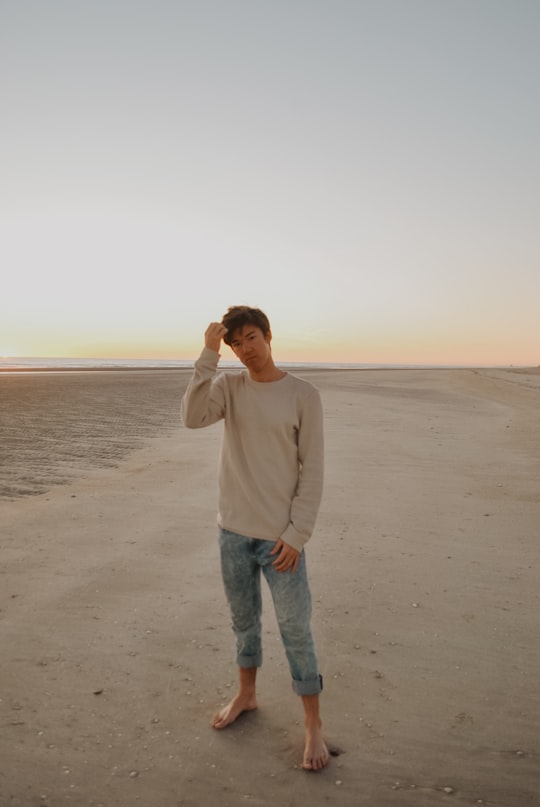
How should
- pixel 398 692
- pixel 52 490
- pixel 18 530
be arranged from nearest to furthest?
pixel 398 692 < pixel 18 530 < pixel 52 490

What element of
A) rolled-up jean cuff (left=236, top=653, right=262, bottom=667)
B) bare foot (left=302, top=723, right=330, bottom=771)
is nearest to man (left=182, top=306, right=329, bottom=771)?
bare foot (left=302, top=723, right=330, bottom=771)

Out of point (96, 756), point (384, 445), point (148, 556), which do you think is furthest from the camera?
point (384, 445)

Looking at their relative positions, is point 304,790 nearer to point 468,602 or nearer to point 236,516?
point 236,516

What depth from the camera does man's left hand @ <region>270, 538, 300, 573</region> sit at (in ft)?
9.21

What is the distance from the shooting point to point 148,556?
542 cm

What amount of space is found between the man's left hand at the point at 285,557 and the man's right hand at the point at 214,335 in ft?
3.37

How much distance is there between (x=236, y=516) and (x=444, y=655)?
6.12 feet

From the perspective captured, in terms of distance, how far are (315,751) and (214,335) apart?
6.85ft

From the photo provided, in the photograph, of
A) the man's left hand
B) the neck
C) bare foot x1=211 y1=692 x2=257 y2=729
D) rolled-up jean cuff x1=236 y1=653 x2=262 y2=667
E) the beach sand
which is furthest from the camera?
rolled-up jean cuff x1=236 y1=653 x2=262 y2=667

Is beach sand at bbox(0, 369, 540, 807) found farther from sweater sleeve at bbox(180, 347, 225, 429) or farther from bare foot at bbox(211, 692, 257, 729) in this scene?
sweater sleeve at bbox(180, 347, 225, 429)

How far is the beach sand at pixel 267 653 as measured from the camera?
2697 mm

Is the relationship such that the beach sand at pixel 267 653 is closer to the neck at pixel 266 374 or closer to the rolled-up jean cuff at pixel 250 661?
the rolled-up jean cuff at pixel 250 661

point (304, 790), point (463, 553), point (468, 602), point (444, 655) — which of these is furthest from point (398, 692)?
point (463, 553)

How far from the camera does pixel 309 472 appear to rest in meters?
2.88
